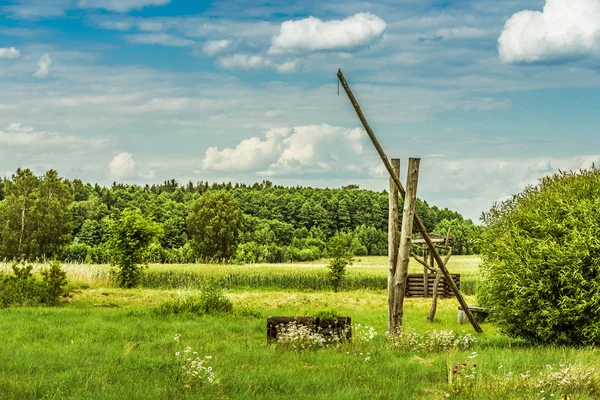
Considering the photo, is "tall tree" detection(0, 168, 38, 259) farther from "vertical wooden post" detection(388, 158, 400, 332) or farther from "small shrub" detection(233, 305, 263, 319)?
"vertical wooden post" detection(388, 158, 400, 332)

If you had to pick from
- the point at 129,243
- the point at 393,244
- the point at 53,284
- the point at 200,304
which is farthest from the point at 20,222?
the point at 393,244

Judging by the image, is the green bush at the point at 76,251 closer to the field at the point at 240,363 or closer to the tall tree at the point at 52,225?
the tall tree at the point at 52,225

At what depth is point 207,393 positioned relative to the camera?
8.44m

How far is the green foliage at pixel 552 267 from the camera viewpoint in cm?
1290

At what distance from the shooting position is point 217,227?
6419cm

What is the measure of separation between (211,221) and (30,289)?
Answer: 41437 mm

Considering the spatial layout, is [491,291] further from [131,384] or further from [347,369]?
[131,384]

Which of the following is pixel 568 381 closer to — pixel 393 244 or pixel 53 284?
pixel 393 244

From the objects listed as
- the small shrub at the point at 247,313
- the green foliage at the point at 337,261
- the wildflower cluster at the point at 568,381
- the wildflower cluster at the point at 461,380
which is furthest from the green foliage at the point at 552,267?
the green foliage at the point at 337,261

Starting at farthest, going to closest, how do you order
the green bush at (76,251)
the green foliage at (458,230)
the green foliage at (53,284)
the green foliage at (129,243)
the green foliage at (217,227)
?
the green foliage at (217,227), the green foliage at (458,230), the green bush at (76,251), the green foliage at (129,243), the green foliage at (53,284)

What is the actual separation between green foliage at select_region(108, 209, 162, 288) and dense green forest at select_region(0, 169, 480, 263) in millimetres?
22796

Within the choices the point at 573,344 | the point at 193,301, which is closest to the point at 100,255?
the point at 193,301

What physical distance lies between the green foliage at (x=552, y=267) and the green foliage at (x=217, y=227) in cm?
5038

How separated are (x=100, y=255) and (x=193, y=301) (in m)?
44.6
